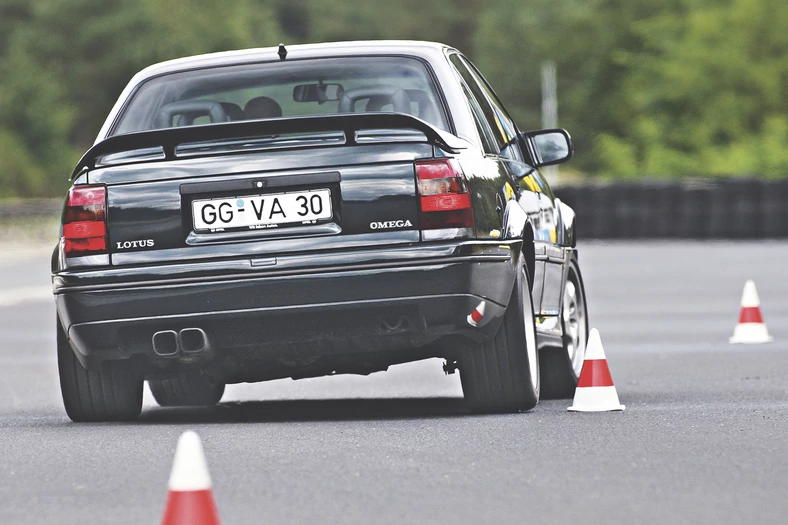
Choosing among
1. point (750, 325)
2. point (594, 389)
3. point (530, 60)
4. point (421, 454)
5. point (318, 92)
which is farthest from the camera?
point (530, 60)

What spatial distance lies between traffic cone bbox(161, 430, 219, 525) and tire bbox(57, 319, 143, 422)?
342 centimetres

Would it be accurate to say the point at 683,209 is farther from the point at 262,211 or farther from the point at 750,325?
the point at 262,211

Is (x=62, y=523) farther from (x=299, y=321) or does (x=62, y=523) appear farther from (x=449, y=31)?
(x=449, y=31)

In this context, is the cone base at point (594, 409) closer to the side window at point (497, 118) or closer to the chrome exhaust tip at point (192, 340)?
the side window at point (497, 118)

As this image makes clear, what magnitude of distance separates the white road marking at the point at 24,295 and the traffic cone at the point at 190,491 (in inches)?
642

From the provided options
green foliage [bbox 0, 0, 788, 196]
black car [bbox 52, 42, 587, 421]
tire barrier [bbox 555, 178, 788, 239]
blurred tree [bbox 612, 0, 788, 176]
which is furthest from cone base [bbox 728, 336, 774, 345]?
blurred tree [bbox 612, 0, 788, 176]

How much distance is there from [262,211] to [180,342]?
63cm

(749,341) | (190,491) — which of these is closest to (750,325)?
(749,341)

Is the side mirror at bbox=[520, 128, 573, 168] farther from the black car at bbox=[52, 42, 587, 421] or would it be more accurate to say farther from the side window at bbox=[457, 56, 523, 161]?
the black car at bbox=[52, 42, 587, 421]

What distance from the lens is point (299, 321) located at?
7391 mm

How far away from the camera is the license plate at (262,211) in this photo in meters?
7.40

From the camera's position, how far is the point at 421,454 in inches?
258

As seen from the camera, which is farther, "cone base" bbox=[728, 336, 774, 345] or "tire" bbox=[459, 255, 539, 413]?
"cone base" bbox=[728, 336, 774, 345]

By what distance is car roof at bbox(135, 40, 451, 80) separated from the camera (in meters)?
8.30
